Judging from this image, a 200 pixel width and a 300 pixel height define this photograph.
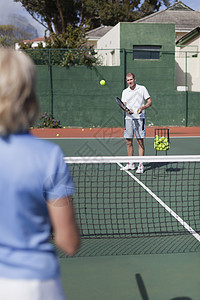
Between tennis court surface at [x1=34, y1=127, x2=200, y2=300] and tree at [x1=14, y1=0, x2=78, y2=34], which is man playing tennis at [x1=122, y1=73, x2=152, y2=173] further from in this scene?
tree at [x1=14, y1=0, x2=78, y2=34]

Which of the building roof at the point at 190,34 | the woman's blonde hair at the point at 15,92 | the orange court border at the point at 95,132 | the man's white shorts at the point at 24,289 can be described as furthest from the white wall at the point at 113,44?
the man's white shorts at the point at 24,289

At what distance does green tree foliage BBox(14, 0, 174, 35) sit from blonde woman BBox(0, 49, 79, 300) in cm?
3072

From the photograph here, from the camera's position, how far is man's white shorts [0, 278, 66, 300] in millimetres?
1109

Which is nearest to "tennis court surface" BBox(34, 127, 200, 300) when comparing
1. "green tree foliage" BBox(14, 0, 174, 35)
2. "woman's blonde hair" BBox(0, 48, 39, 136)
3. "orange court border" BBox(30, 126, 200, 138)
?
"woman's blonde hair" BBox(0, 48, 39, 136)

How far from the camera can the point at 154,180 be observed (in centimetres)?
607

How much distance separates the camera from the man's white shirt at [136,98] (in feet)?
21.2

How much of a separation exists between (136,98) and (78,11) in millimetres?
28010

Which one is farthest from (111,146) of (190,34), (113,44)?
(190,34)

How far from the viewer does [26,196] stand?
3.55 ft

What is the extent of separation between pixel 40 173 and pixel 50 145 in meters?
0.09

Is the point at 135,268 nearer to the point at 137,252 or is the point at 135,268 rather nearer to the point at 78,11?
the point at 137,252

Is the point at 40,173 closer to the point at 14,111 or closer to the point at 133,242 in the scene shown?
the point at 14,111

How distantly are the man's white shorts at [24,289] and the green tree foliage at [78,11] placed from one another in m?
30.9

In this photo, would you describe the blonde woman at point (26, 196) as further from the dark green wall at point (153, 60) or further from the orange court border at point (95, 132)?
the dark green wall at point (153, 60)
